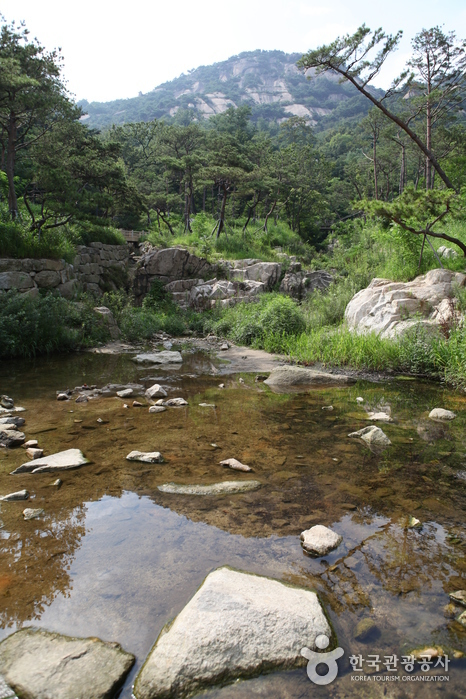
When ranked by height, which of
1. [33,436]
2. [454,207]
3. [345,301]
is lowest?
[345,301]

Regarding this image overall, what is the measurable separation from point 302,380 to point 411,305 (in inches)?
147

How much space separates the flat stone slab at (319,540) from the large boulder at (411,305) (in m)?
6.69

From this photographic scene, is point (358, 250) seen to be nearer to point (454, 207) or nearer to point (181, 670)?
point (454, 207)

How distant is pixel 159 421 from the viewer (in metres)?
5.09

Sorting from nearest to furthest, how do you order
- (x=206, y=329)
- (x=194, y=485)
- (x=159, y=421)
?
1. (x=194, y=485)
2. (x=159, y=421)
3. (x=206, y=329)

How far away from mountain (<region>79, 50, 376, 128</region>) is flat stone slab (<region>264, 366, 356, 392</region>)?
131m

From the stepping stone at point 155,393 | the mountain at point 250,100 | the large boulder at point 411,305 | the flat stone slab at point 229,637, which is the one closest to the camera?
the flat stone slab at point 229,637

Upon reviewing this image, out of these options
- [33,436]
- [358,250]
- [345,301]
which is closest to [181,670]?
[33,436]

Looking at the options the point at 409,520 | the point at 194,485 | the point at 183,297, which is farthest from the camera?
the point at 183,297

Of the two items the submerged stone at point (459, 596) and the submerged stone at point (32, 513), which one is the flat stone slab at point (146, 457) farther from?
the submerged stone at point (459, 596)

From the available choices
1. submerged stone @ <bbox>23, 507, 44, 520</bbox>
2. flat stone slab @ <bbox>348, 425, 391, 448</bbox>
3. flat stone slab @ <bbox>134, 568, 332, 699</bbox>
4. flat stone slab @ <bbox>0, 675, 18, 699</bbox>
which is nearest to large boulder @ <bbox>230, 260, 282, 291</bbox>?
flat stone slab @ <bbox>348, 425, 391, 448</bbox>

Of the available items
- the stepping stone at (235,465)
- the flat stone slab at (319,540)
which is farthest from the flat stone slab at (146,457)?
the flat stone slab at (319,540)

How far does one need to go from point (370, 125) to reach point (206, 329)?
88.0 feet

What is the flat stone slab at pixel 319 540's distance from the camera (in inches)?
99.4
